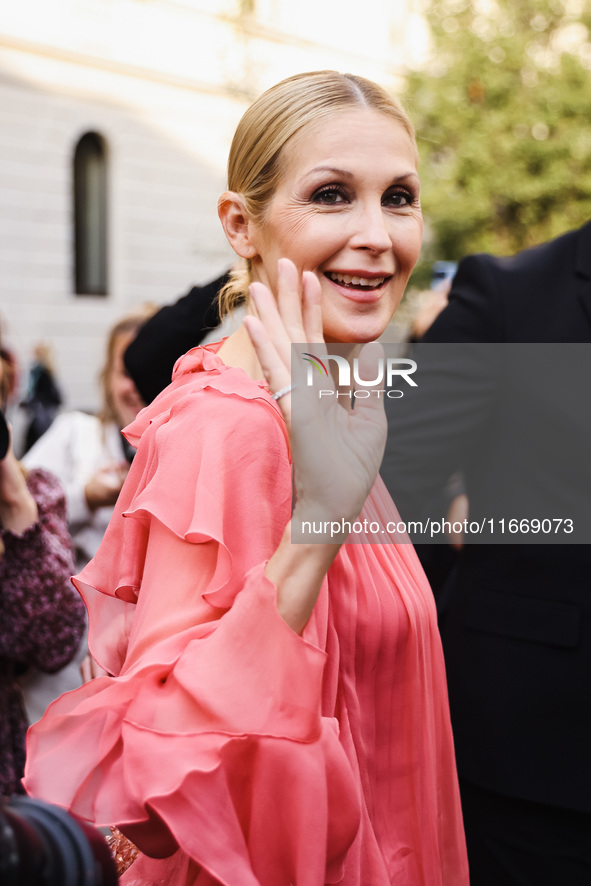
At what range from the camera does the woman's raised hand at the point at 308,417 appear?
126cm

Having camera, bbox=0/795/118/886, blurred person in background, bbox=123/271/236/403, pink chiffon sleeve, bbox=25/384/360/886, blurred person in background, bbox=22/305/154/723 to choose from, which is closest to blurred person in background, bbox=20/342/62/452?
blurred person in background, bbox=22/305/154/723

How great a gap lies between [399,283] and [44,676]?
187 centimetres

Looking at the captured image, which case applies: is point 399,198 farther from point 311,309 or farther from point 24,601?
point 24,601

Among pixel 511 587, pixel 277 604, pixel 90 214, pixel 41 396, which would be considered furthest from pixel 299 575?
pixel 90 214

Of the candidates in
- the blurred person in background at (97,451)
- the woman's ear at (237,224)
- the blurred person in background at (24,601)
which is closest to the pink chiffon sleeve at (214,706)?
the woman's ear at (237,224)

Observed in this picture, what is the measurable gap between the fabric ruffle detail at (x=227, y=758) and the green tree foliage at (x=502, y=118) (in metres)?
16.2

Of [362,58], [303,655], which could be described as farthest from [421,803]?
[362,58]

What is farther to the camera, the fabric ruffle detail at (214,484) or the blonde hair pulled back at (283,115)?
the blonde hair pulled back at (283,115)

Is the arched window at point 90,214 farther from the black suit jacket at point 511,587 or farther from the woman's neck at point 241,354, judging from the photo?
the woman's neck at point 241,354

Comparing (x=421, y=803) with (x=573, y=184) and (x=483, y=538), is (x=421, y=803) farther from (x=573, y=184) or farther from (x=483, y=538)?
(x=573, y=184)

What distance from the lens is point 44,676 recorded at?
9.53 feet

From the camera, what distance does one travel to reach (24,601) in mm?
2635

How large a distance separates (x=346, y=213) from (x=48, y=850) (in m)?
1.04

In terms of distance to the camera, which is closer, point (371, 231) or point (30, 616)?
point (371, 231)
